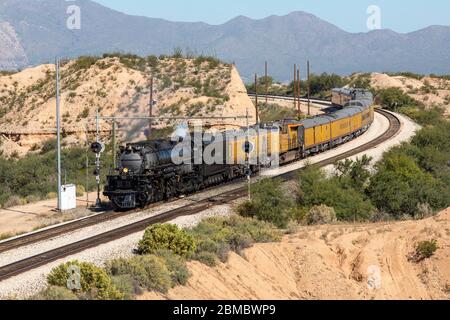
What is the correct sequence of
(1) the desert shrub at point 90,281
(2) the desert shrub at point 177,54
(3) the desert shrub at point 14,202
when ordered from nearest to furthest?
1. (1) the desert shrub at point 90,281
2. (3) the desert shrub at point 14,202
3. (2) the desert shrub at point 177,54

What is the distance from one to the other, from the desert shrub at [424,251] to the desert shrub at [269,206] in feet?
20.8

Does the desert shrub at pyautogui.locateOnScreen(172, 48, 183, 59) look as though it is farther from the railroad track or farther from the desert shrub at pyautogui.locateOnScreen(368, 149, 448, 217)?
the railroad track

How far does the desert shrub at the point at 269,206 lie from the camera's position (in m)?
31.5

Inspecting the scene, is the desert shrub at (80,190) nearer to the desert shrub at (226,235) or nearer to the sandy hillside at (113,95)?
the desert shrub at (226,235)

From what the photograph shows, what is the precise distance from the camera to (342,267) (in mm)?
26922

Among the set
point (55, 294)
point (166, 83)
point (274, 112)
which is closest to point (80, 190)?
point (55, 294)

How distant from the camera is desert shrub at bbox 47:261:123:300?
18234 mm

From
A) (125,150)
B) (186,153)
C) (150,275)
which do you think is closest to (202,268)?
(150,275)

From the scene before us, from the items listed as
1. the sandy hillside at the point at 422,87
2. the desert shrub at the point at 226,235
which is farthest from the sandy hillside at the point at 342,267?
the sandy hillside at the point at 422,87

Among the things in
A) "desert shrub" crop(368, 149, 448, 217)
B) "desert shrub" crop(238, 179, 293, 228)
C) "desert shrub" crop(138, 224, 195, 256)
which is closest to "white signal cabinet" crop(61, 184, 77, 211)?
"desert shrub" crop(238, 179, 293, 228)

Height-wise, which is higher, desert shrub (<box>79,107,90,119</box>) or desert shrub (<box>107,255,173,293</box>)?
desert shrub (<box>79,107,90,119</box>)

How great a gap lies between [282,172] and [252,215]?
47.7 ft

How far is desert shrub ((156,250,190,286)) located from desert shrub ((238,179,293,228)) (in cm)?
967

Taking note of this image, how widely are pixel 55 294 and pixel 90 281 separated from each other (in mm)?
1320
